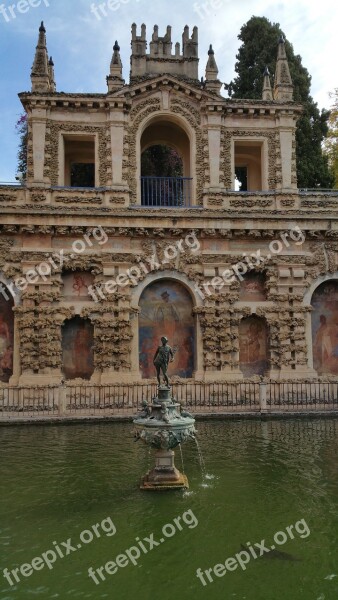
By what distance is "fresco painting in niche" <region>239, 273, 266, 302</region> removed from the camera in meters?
23.3

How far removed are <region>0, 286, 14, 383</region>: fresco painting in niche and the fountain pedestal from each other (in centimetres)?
1279

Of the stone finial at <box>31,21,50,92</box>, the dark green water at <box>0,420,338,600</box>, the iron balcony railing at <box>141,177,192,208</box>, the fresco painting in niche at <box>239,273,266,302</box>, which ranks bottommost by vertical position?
Result: the dark green water at <box>0,420,338,600</box>

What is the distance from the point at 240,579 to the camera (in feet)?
22.2

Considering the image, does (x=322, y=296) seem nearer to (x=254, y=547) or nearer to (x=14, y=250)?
(x=14, y=250)

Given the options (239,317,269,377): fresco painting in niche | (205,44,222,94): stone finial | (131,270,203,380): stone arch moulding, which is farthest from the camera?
(205,44,222,94): stone finial

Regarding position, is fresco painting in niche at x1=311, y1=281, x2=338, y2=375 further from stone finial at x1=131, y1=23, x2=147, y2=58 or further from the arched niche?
stone finial at x1=131, y1=23, x2=147, y2=58

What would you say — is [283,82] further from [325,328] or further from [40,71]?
[325,328]

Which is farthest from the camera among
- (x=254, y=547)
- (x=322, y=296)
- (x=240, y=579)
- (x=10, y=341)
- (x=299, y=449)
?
(x=322, y=296)

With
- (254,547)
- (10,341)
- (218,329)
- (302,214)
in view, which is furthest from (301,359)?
(254,547)

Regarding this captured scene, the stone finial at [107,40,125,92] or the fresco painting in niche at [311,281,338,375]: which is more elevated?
the stone finial at [107,40,125,92]

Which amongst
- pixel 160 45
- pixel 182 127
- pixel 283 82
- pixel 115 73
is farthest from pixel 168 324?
pixel 160 45

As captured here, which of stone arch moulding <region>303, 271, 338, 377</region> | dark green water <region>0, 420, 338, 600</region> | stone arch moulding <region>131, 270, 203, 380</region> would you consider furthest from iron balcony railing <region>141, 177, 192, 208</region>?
dark green water <region>0, 420, 338, 600</region>

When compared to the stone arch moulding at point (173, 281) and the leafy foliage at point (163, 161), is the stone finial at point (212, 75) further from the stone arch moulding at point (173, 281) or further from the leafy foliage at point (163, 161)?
the leafy foliage at point (163, 161)

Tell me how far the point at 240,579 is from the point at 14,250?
18102mm
